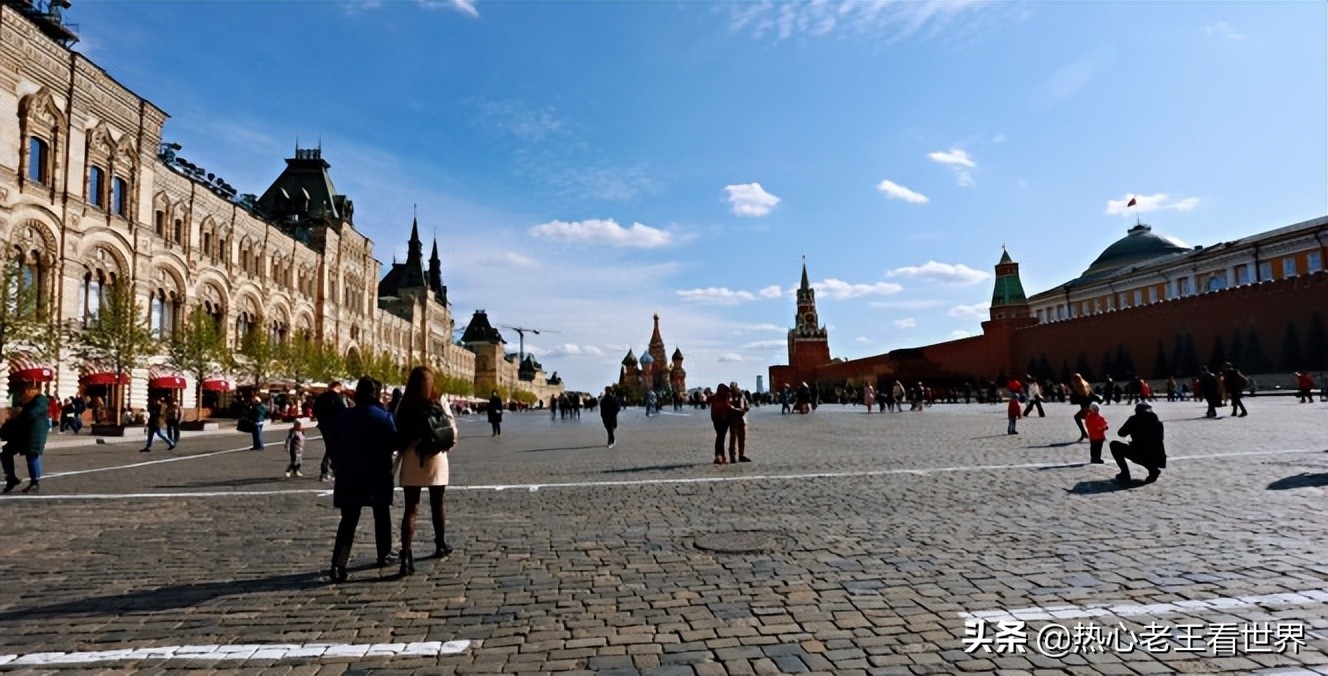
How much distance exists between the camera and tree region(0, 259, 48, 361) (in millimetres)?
23250

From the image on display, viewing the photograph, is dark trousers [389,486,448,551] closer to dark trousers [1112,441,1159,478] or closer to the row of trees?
dark trousers [1112,441,1159,478]

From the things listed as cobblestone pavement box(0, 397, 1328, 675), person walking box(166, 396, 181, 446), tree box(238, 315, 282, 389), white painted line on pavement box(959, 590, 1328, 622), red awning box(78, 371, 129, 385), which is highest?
tree box(238, 315, 282, 389)

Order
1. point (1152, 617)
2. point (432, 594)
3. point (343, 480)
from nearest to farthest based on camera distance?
point (1152, 617) < point (432, 594) < point (343, 480)

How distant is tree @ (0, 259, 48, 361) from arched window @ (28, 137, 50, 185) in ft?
13.0

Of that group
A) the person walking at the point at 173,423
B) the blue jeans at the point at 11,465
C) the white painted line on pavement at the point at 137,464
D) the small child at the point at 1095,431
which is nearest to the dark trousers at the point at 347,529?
the blue jeans at the point at 11,465

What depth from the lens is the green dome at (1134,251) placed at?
280 ft

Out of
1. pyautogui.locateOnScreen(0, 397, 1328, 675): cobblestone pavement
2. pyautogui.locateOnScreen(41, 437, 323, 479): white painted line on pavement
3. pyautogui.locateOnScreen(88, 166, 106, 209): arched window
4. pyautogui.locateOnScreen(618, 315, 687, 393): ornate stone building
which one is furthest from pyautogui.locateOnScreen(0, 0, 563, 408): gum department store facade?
pyautogui.locateOnScreen(618, 315, 687, 393): ornate stone building

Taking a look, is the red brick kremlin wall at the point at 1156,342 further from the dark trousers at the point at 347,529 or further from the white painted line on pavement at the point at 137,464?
the white painted line on pavement at the point at 137,464

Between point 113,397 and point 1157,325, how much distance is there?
62913mm

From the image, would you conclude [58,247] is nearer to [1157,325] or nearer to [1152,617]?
[1152,617]

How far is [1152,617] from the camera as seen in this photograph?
4.45m

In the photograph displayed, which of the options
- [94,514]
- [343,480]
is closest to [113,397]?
[94,514]

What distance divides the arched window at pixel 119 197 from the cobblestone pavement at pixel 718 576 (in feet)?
96.0

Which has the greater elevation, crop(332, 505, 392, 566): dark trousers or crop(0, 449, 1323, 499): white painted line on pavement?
crop(332, 505, 392, 566): dark trousers
